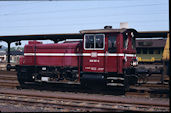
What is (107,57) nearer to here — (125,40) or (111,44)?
(111,44)

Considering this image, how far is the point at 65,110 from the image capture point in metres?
8.17

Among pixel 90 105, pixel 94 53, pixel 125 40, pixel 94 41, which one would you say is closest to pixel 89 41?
pixel 94 41

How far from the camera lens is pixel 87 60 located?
39.0ft

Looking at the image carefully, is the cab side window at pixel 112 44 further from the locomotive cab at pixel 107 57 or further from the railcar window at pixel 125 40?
the railcar window at pixel 125 40

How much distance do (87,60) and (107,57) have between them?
52.0 inches

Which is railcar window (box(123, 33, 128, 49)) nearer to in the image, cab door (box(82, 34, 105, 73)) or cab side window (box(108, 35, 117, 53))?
cab side window (box(108, 35, 117, 53))

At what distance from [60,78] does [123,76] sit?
447 centimetres

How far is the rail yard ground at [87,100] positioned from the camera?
27.8 ft

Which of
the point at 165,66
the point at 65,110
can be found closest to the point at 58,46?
the point at 65,110

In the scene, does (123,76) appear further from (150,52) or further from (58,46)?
(150,52)

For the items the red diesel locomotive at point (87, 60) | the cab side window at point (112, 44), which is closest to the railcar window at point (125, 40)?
the red diesel locomotive at point (87, 60)

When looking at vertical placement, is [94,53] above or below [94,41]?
below

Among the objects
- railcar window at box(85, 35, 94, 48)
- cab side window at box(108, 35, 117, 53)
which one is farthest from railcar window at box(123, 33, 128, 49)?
railcar window at box(85, 35, 94, 48)

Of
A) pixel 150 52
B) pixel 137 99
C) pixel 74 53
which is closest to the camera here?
pixel 137 99
